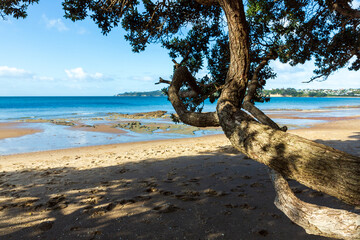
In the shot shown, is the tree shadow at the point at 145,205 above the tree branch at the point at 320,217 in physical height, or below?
below

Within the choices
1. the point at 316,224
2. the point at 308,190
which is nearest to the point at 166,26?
the point at 308,190

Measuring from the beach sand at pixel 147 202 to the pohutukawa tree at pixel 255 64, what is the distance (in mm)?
1485

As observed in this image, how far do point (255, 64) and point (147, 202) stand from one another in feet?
18.4

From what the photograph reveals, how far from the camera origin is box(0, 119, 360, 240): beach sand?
349 cm

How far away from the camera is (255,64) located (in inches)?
289

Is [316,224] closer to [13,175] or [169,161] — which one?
[169,161]

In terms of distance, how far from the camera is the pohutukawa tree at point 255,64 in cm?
165

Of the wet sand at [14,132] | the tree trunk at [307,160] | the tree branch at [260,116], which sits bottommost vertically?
the wet sand at [14,132]

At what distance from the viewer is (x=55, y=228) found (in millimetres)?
3607

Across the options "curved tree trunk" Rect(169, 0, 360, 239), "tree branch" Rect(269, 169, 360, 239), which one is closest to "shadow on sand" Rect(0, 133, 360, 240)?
"tree branch" Rect(269, 169, 360, 239)

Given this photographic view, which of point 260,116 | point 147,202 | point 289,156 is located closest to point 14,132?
point 147,202

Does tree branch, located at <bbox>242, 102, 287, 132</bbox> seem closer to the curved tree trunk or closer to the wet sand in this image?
the curved tree trunk

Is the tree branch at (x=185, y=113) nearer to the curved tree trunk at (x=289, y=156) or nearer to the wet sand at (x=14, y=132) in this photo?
the curved tree trunk at (x=289, y=156)

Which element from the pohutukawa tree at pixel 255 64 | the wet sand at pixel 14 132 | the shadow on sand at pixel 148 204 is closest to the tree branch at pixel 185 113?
the pohutukawa tree at pixel 255 64
